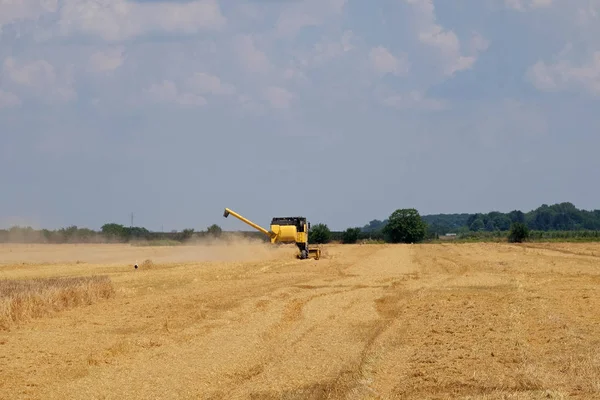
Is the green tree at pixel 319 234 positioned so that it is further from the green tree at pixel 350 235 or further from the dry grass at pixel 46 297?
the dry grass at pixel 46 297

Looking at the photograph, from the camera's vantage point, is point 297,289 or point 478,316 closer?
point 478,316

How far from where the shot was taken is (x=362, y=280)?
3406cm

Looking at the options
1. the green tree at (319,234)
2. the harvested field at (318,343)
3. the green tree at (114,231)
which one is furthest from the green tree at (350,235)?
the harvested field at (318,343)

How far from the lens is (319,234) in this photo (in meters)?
115

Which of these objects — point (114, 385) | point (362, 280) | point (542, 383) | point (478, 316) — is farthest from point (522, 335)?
point (362, 280)

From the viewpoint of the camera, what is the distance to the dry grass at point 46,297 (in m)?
20.8

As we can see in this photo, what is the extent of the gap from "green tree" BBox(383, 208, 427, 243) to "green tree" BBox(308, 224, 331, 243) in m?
9.34

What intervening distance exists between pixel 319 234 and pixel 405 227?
42.3 ft

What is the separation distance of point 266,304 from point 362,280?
382 inches

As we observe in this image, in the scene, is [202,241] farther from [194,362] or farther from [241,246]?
[194,362]

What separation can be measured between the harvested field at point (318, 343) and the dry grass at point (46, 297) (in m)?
0.36

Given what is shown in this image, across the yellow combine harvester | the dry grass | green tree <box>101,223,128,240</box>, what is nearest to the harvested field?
the dry grass

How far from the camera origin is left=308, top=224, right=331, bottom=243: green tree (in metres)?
114

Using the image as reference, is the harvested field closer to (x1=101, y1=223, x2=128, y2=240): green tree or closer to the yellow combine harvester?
the yellow combine harvester
